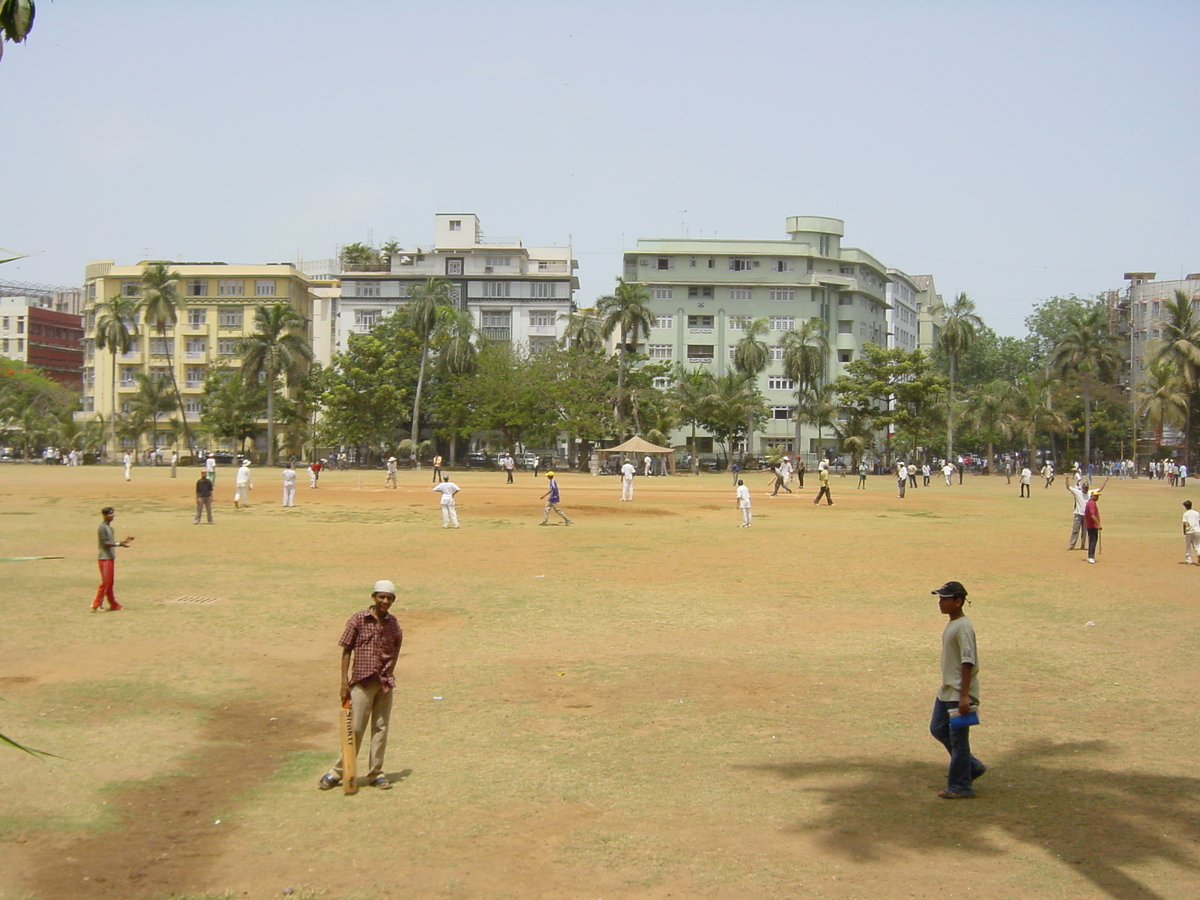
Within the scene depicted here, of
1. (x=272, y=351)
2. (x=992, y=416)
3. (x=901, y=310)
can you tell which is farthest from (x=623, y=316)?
(x=901, y=310)

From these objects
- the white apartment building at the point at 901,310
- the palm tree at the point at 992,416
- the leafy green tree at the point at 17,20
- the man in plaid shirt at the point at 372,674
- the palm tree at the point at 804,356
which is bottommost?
the man in plaid shirt at the point at 372,674

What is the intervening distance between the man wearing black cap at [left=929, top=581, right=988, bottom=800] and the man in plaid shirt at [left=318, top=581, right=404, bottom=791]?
4032mm

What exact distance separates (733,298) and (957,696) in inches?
3610

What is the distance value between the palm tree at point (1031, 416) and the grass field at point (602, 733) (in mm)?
68987

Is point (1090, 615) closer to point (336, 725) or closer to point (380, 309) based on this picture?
point (336, 725)

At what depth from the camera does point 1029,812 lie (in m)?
7.70

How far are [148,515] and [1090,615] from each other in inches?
1053

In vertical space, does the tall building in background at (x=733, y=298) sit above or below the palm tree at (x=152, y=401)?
above

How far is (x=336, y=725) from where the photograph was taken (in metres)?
10.0

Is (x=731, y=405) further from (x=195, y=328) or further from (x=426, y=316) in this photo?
(x=195, y=328)

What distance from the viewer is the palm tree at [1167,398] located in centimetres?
7856

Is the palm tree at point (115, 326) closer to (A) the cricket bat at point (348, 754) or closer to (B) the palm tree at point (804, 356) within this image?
(B) the palm tree at point (804, 356)

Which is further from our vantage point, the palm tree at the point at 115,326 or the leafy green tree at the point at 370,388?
the palm tree at the point at 115,326

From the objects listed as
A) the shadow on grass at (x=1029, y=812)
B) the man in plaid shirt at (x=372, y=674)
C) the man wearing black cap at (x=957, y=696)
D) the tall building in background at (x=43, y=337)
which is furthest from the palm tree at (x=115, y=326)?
the man wearing black cap at (x=957, y=696)
